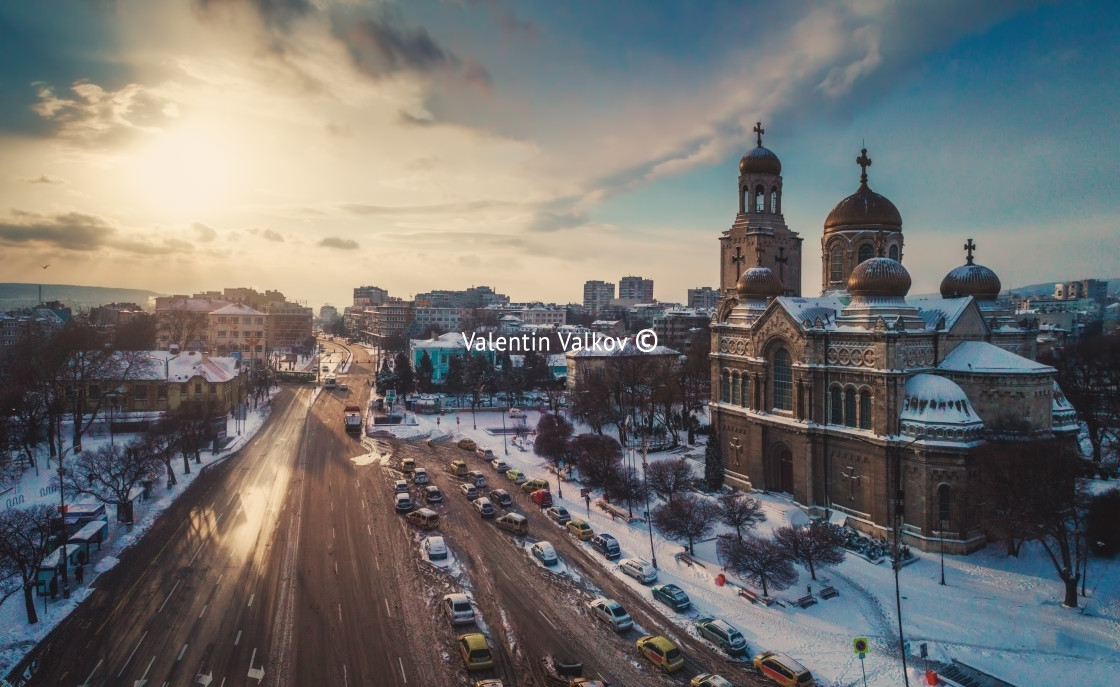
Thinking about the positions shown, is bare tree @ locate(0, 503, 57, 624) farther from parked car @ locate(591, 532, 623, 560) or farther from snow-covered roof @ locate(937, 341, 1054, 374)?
snow-covered roof @ locate(937, 341, 1054, 374)

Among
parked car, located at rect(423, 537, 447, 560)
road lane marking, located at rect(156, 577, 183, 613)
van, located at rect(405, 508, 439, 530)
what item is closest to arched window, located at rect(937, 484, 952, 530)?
parked car, located at rect(423, 537, 447, 560)

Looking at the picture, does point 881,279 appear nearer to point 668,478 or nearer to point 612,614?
point 668,478

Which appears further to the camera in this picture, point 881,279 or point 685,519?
point 881,279

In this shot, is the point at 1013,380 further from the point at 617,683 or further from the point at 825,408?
the point at 617,683

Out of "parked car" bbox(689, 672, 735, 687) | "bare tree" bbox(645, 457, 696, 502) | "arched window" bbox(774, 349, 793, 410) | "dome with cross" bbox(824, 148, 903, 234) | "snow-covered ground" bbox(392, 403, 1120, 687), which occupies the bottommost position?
"snow-covered ground" bbox(392, 403, 1120, 687)

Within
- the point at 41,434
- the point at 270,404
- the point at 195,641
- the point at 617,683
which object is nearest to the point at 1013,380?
the point at 617,683

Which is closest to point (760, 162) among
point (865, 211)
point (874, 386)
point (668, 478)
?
point (865, 211)
